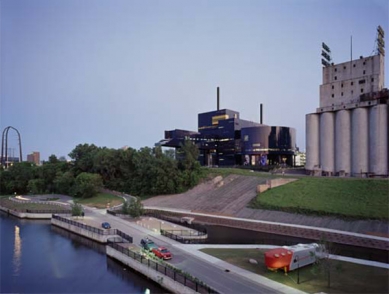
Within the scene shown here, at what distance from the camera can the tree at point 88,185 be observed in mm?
91131

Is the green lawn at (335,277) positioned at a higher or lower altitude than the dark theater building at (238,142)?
lower

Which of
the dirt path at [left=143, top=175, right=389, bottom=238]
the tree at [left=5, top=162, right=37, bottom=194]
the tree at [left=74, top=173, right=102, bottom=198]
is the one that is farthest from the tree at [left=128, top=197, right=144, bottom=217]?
the tree at [left=5, top=162, right=37, bottom=194]

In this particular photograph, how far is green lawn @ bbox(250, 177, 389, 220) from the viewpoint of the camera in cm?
5311

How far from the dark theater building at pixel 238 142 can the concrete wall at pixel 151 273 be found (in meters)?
102

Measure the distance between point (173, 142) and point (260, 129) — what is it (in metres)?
37.5

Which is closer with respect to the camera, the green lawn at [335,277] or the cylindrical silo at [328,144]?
the green lawn at [335,277]

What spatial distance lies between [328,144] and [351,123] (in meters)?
7.93

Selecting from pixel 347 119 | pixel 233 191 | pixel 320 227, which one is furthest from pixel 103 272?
pixel 347 119

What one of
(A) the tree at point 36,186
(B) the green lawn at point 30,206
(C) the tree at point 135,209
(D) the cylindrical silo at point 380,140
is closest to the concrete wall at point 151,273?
(C) the tree at point 135,209

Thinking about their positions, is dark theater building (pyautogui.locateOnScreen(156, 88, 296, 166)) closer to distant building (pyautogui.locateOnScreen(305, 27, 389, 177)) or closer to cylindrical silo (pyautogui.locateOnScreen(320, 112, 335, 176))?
distant building (pyautogui.locateOnScreen(305, 27, 389, 177))

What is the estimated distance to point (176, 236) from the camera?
44.5 metres

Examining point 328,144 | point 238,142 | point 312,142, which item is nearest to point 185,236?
point 328,144

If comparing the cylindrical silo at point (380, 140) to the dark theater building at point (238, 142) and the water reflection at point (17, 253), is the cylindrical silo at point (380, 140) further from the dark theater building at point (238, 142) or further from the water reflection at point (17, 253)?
the water reflection at point (17, 253)

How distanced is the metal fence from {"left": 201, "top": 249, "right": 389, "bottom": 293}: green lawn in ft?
21.9
